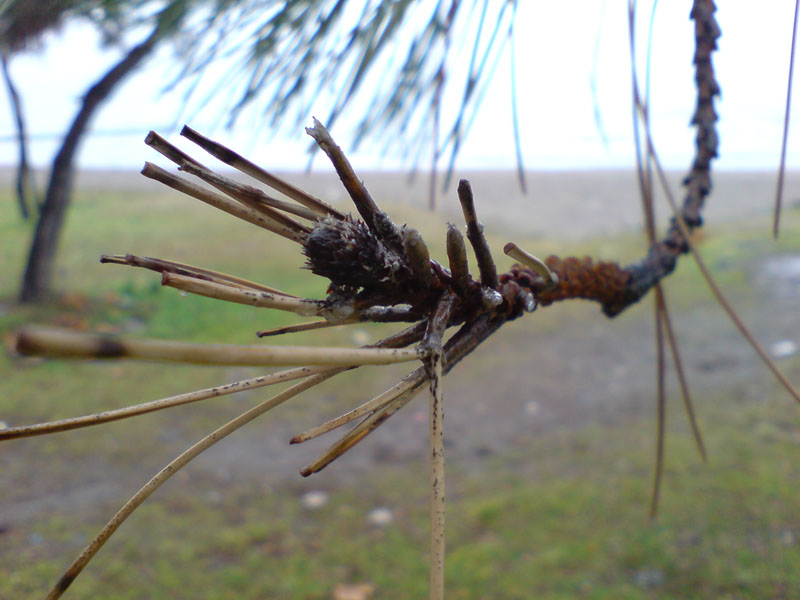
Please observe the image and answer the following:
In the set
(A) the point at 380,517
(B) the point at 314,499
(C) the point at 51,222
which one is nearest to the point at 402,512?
(A) the point at 380,517

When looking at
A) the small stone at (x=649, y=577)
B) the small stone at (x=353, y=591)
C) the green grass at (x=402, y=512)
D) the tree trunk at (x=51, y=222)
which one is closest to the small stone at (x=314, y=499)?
the green grass at (x=402, y=512)

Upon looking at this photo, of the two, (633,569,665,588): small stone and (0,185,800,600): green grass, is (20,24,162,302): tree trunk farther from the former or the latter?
(633,569,665,588): small stone

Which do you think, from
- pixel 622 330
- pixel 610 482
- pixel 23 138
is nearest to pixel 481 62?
pixel 23 138

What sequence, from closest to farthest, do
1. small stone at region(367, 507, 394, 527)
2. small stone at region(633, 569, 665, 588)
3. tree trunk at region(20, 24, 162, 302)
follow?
small stone at region(633, 569, 665, 588) → small stone at region(367, 507, 394, 527) → tree trunk at region(20, 24, 162, 302)

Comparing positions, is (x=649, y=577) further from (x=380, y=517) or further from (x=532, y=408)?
(x=532, y=408)

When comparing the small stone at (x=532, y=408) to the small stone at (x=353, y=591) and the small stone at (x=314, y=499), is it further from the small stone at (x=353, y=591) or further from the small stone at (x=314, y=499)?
the small stone at (x=353, y=591)

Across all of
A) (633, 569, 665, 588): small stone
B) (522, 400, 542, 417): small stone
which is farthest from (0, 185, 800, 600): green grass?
(522, 400, 542, 417): small stone
